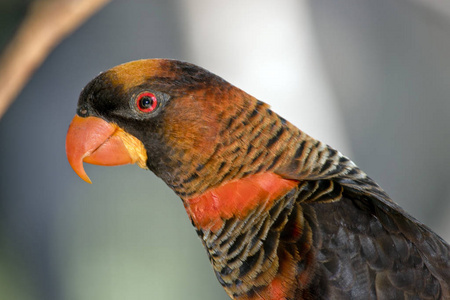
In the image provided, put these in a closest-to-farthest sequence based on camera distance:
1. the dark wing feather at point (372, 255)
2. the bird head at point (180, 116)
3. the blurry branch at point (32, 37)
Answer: the dark wing feather at point (372, 255) → the bird head at point (180, 116) → the blurry branch at point (32, 37)

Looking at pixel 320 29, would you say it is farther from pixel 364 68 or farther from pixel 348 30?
pixel 364 68

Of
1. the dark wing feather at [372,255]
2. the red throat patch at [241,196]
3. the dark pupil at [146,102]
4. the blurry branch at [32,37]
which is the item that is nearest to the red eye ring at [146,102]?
the dark pupil at [146,102]

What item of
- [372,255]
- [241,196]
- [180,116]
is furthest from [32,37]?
[372,255]

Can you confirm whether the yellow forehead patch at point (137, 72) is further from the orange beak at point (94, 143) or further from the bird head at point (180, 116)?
the orange beak at point (94, 143)

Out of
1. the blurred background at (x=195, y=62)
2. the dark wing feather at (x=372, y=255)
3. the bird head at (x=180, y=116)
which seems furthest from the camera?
the blurred background at (x=195, y=62)

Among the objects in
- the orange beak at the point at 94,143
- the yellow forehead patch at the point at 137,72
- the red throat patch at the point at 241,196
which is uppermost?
the yellow forehead patch at the point at 137,72

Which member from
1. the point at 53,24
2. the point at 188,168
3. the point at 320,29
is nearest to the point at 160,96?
the point at 188,168
